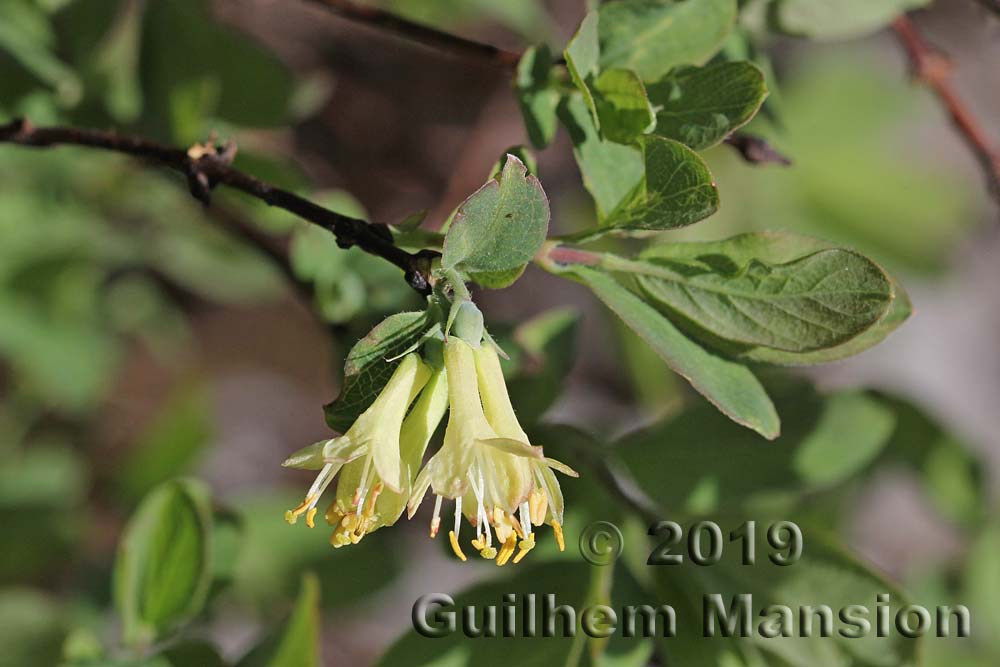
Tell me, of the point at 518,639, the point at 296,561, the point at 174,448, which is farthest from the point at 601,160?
the point at 174,448

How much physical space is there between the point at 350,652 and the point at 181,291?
4.78 feet

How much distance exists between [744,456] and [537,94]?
2.13 ft

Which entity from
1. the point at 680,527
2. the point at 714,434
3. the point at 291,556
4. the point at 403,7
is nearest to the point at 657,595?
the point at 680,527

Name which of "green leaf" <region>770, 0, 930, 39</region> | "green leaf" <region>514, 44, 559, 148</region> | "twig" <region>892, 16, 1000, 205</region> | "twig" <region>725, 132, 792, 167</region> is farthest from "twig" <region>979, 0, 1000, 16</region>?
"green leaf" <region>514, 44, 559, 148</region>

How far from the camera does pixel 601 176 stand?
3.73 ft

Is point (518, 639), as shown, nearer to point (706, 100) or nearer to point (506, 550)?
point (506, 550)

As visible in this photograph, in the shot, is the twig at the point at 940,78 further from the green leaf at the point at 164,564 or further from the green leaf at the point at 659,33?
the green leaf at the point at 164,564

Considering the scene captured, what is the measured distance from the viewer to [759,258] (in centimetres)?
104

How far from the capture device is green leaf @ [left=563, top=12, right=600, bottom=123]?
40.3 inches

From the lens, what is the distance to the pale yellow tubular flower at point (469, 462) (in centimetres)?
96

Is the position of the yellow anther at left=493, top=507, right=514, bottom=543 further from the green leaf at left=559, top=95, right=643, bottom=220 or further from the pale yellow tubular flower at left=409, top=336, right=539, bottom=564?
the green leaf at left=559, top=95, right=643, bottom=220

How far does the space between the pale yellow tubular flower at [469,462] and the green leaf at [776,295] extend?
0.80ft

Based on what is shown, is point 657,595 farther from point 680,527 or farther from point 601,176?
point 601,176

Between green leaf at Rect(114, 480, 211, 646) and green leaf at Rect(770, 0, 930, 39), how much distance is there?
107 centimetres
